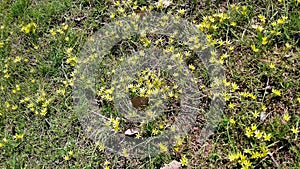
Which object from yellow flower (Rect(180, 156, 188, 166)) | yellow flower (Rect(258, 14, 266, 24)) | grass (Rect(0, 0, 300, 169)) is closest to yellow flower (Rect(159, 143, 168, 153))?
grass (Rect(0, 0, 300, 169))

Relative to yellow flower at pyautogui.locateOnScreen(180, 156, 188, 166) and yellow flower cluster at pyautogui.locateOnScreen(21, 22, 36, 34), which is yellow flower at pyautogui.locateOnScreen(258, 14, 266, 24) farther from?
yellow flower cluster at pyautogui.locateOnScreen(21, 22, 36, 34)

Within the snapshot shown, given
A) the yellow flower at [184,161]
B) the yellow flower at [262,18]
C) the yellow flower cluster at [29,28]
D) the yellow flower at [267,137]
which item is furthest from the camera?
the yellow flower cluster at [29,28]

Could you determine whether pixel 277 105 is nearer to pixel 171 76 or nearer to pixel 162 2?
pixel 171 76

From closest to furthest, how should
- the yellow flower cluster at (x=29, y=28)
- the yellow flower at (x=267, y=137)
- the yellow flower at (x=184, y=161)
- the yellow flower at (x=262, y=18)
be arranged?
the yellow flower at (x=267, y=137) → the yellow flower at (x=184, y=161) → the yellow flower at (x=262, y=18) → the yellow flower cluster at (x=29, y=28)

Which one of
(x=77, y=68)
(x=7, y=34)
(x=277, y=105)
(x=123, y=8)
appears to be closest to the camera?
(x=277, y=105)

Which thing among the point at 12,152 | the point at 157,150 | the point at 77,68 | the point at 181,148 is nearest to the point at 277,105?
the point at 181,148

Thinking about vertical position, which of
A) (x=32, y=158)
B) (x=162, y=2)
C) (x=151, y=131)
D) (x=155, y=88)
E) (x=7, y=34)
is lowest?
(x=32, y=158)

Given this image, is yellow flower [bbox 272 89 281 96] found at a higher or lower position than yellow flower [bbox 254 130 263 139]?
higher

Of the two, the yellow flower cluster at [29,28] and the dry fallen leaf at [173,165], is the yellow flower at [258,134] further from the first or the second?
the yellow flower cluster at [29,28]

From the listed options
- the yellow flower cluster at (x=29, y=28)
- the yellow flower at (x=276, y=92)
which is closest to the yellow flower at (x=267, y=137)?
the yellow flower at (x=276, y=92)
